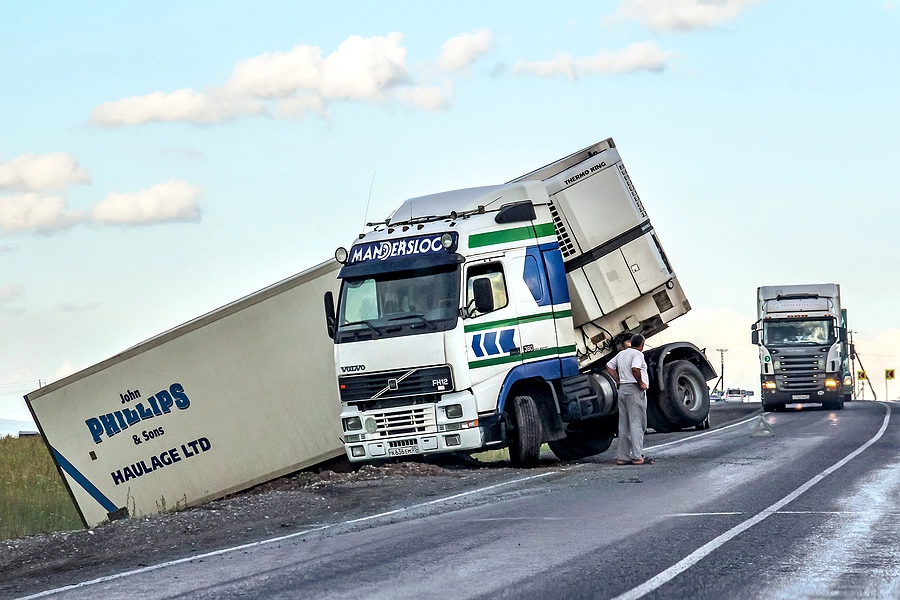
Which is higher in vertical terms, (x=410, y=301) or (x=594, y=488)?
(x=410, y=301)

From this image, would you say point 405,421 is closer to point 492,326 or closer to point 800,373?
point 492,326

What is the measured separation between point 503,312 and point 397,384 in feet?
5.88

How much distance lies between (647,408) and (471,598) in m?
11.7

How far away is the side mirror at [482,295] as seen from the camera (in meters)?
15.3

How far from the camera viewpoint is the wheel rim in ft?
59.9

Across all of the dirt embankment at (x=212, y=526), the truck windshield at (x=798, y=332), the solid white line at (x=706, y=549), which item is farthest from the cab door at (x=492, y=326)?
the truck windshield at (x=798, y=332)

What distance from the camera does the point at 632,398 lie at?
16.6 meters

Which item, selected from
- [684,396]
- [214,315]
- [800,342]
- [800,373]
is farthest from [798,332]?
[214,315]

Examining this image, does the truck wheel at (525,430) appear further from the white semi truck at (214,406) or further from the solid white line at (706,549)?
the solid white line at (706,549)

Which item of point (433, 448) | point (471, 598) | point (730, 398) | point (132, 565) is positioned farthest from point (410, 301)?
point (730, 398)

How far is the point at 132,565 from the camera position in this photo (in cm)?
941

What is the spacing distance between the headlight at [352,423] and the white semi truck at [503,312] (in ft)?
0.07

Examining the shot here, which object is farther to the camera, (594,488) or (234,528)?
(594,488)

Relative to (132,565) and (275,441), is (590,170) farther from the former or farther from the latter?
(132,565)
